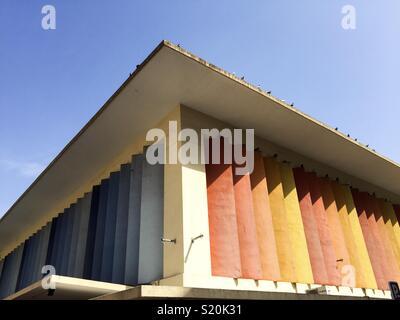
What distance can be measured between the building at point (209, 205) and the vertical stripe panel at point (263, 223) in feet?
0.09

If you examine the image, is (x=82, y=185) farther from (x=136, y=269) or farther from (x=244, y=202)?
(x=244, y=202)

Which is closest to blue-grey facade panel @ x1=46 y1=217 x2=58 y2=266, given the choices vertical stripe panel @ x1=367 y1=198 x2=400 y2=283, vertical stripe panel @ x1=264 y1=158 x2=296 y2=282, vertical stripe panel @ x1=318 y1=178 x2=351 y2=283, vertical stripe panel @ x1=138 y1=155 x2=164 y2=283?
vertical stripe panel @ x1=138 y1=155 x2=164 y2=283

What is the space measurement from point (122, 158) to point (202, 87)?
3.69 metres

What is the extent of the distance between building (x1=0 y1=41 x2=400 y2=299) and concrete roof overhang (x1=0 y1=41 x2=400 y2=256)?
0.13ft

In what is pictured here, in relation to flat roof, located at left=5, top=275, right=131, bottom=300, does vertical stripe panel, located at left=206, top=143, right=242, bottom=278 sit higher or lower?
higher

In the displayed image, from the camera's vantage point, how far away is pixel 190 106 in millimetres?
9336

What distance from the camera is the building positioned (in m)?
7.82

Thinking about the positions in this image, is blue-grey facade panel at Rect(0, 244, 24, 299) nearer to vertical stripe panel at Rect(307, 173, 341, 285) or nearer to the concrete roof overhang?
the concrete roof overhang

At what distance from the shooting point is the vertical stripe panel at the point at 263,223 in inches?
347

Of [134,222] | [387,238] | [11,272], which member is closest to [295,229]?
[134,222]

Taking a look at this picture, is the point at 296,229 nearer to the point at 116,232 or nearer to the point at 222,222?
the point at 222,222

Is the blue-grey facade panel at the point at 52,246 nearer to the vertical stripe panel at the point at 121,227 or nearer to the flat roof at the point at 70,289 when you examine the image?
the vertical stripe panel at the point at 121,227

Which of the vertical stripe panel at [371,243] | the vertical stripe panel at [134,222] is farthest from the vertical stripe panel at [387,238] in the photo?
the vertical stripe panel at [134,222]
